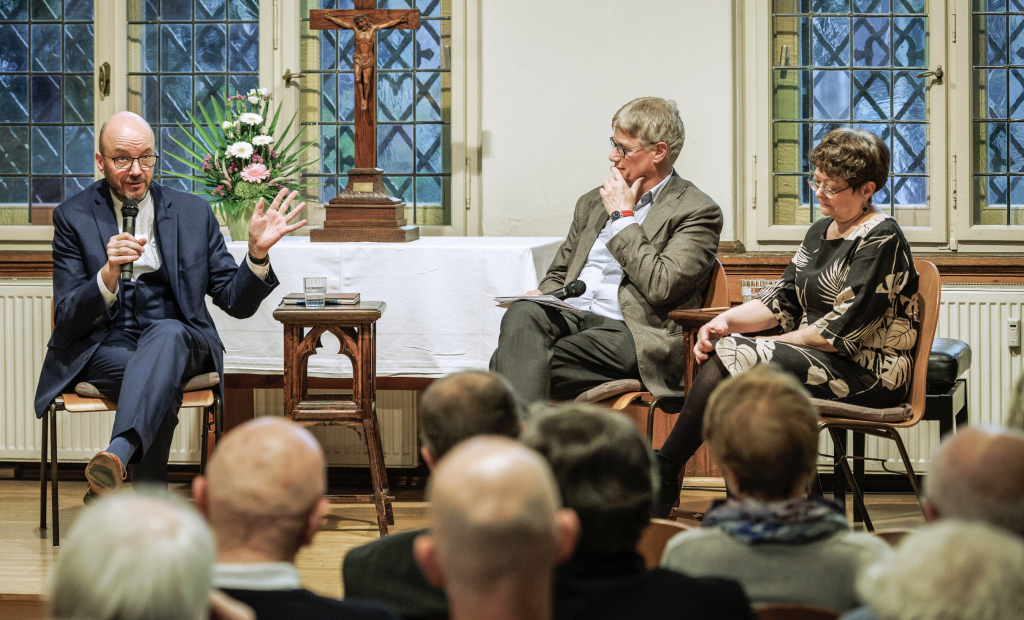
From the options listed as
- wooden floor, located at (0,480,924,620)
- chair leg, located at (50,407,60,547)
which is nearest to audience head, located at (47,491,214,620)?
wooden floor, located at (0,480,924,620)

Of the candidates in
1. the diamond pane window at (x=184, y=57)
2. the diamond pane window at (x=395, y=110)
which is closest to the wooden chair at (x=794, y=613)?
the diamond pane window at (x=395, y=110)

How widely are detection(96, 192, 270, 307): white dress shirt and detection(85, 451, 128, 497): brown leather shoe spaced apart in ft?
1.74

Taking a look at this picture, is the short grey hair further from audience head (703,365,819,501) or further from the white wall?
audience head (703,365,819,501)

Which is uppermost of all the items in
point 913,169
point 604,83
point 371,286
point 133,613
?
point 604,83

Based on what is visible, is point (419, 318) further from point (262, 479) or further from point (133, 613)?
point (133, 613)

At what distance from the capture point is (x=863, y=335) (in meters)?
2.93

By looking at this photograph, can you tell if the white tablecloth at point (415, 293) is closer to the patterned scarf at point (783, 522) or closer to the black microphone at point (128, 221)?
the black microphone at point (128, 221)

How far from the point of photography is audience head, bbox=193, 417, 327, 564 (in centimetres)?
125

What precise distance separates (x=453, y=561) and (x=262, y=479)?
0.32m

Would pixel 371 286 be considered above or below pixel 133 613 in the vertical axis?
above

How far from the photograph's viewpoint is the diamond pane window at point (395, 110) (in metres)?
4.50

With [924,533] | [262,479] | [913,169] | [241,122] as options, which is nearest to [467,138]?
[241,122]

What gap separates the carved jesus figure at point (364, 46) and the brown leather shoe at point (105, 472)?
1619 mm

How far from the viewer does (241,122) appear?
155 inches
